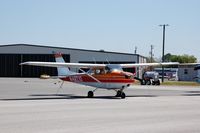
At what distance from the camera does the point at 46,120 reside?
14586 millimetres

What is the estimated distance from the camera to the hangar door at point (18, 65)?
8469 centimetres

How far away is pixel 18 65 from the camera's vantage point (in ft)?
279

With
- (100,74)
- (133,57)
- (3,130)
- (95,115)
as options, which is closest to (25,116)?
(95,115)

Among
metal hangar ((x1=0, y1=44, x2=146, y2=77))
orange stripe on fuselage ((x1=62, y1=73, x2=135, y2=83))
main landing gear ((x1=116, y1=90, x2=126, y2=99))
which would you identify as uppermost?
metal hangar ((x1=0, y1=44, x2=146, y2=77))

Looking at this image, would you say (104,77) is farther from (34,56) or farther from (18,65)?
(18,65)

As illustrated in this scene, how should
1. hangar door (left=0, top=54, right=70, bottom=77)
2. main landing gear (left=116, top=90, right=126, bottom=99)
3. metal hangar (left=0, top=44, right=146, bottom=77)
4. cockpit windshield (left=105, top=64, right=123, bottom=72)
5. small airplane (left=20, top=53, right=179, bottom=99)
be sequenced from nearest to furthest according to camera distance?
main landing gear (left=116, top=90, right=126, bottom=99)
small airplane (left=20, top=53, right=179, bottom=99)
cockpit windshield (left=105, top=64, right=123, bottom=72)
metal hangar (left=0, top=44, right=146, bottom=77)
hangar door (left=0, top=54, right=70, bottom=77)

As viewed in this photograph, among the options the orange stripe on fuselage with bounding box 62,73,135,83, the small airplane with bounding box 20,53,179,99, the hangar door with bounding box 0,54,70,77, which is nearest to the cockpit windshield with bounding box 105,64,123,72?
the small airplane with bounding box 20,53,179,99

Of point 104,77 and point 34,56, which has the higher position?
point 34,56

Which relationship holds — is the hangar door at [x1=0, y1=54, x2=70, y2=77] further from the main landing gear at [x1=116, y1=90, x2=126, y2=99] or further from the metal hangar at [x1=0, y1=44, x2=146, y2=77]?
the main landing gear at [x1=116, y1=90, x2=126, y2=99]

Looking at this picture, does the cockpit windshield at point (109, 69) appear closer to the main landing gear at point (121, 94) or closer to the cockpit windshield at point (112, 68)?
the cockpit windshield at point (112, 68)

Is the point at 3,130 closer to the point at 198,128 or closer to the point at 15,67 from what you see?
the point at 198,128

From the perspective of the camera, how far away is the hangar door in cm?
8469

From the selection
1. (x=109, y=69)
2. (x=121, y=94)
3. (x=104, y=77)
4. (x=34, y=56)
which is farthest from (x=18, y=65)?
(x=121, y=94)

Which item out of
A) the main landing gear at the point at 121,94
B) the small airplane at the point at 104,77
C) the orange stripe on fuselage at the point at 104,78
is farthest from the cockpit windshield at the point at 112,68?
the main landing gear at the point at 121,94
